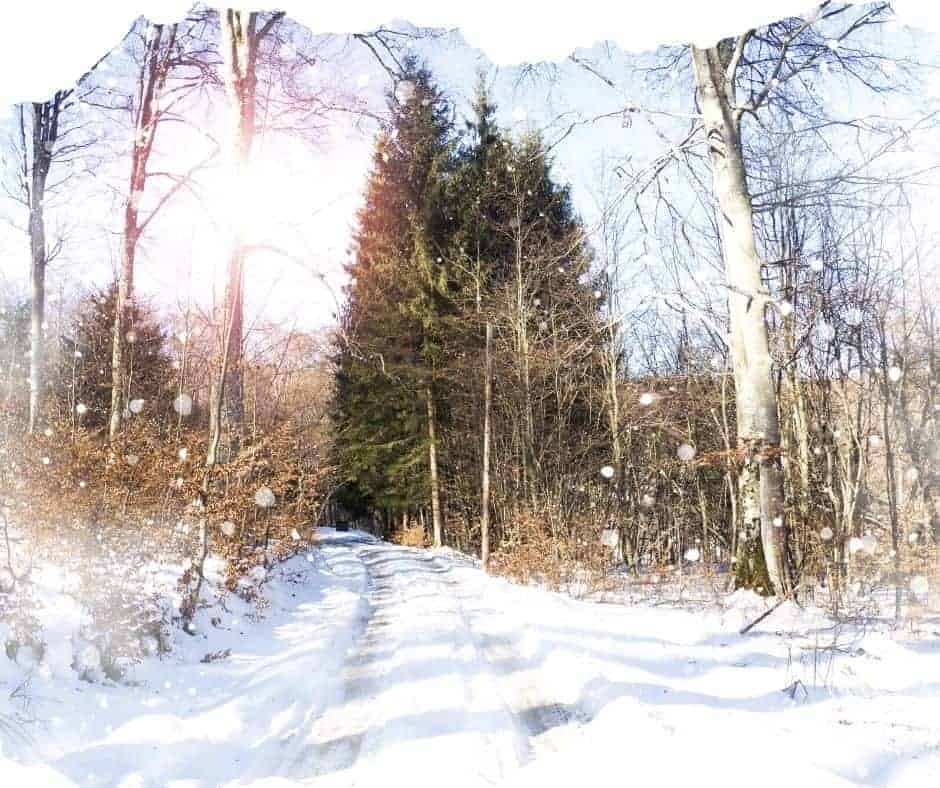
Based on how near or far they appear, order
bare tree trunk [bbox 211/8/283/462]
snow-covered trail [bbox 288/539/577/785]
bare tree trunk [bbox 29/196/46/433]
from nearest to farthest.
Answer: snow-covered trail [bbox 288/539/577/785] → bare tree trunk [bbox 211/8/283/462] → bare tree trunk [bbox 29/196/46/433]

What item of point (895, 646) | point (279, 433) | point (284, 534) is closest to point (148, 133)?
point (279, 433)

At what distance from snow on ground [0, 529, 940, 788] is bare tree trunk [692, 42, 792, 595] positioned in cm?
95

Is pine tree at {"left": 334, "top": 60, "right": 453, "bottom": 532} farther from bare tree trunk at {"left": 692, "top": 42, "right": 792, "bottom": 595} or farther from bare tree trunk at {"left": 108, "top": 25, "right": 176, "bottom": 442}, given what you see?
bare tree trunk at {"left": 692, "top": 42, "right": 792, "bottom": 595}

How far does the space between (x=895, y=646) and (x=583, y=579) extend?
23.1ft

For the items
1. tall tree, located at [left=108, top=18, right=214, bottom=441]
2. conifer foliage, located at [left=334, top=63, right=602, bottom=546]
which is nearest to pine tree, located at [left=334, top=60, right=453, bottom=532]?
conifer foliage, located at [left=334, top=63, right=602, bottom=546]

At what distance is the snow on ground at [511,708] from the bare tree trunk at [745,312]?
952 mm

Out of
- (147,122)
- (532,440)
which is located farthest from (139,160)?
(532,440)

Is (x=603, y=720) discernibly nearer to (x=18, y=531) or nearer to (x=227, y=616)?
(x=227, y=616)

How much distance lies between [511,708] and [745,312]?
524cm

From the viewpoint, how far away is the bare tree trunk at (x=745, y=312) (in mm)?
7574

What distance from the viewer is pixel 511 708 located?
524 centimetres

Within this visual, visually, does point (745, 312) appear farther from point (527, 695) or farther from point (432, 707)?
point (432, 707)

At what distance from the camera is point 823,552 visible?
9.75 meters

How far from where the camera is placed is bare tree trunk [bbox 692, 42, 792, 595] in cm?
757
